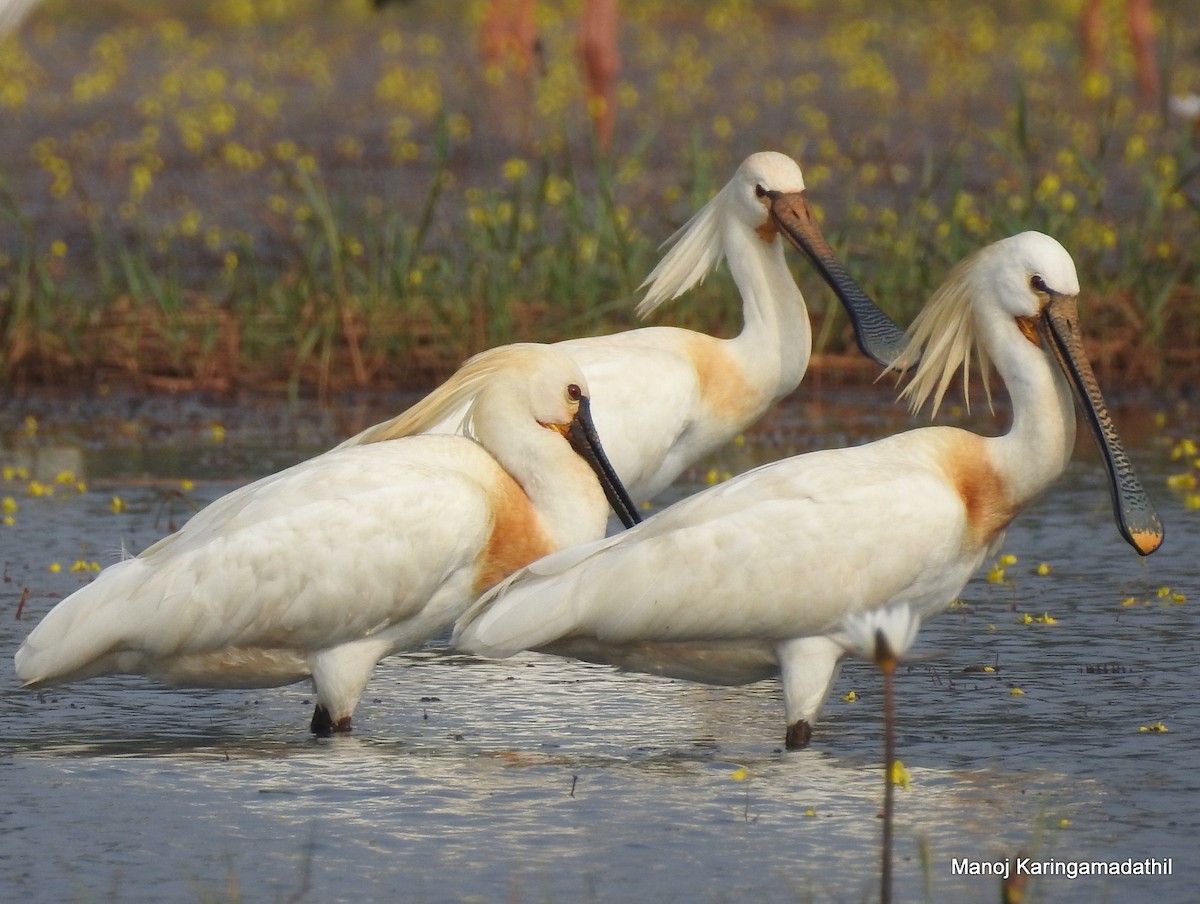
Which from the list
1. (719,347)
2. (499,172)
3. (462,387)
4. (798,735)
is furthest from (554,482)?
(499,172)

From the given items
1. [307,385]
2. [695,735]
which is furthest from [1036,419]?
[307,385]

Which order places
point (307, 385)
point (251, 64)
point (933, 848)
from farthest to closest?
1. point (251, 64)
2. point (307, 385)
3. point (933, 848)

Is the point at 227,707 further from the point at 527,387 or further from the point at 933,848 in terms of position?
the point at 933,848

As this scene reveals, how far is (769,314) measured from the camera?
8.01 m

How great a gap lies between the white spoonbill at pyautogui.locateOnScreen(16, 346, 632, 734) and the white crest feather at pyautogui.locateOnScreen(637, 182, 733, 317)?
194cm

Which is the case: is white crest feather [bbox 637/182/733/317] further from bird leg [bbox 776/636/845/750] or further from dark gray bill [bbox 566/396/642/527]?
bird leg [bbox 776/636/845/750]

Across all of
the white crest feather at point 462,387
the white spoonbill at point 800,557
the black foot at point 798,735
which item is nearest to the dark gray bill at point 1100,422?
the white spoonbill at point 800,557

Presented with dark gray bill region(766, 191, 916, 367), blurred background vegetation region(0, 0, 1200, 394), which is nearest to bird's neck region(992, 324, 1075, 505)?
dark gray bill region(766, 191, 916, 367)

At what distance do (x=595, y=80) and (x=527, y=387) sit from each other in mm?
10397

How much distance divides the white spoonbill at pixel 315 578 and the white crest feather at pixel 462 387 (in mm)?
147

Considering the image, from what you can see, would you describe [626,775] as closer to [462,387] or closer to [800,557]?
[800,557]

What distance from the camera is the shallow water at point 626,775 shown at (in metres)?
4.87

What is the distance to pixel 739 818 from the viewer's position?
17.3 ft

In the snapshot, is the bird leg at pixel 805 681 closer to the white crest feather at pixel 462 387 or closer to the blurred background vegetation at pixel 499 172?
the white crest feather at pixel 462 387
